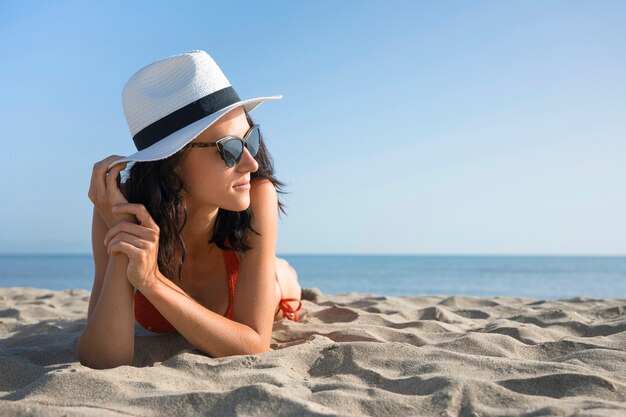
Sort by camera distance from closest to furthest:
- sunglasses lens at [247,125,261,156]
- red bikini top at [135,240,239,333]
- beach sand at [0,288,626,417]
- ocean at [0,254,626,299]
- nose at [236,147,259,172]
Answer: beach sand at [0,288,626,417], nose at [236,147,259,172], sunglasses lens at [247,125,261,156], red bikini top at [135,240,239,333], ocean at [0,254,626,299]

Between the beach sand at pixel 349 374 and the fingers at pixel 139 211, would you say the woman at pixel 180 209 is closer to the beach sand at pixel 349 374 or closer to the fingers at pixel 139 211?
the fingers at pixel 139 211

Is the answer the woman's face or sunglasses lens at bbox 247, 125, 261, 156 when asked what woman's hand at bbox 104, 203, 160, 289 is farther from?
sunglasses lens at bbox 247, 125, 261, 156

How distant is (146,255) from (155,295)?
0.18m

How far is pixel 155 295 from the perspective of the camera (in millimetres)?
2697

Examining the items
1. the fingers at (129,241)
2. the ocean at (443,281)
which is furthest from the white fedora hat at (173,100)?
the ocean at (443,281)

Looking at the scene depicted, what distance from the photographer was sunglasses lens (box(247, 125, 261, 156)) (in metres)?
2.98

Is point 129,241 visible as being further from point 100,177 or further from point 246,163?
point 246,163

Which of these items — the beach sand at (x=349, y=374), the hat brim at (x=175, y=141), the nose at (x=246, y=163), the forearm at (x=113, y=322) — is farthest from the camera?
the nose at (x=246, y=163)

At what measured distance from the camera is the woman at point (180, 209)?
2736 mm

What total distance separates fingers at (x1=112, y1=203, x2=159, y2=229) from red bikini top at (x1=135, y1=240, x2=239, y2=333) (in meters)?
0.64

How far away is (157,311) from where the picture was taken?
11.2 feet

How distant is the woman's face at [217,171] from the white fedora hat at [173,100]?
3.4 inches

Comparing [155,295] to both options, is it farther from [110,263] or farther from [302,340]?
[302,340]

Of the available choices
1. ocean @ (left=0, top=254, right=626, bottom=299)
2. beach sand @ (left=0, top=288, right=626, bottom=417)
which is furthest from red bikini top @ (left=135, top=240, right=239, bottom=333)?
ocean @ (left=0, top=254, right=626, bottom=299)
